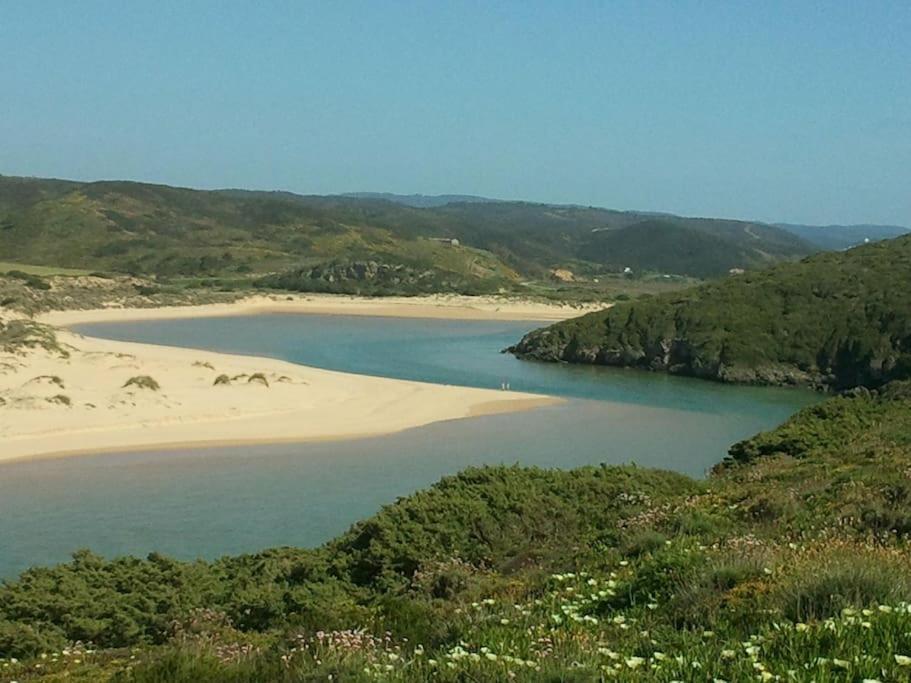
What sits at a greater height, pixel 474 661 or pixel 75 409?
pixel 474 661

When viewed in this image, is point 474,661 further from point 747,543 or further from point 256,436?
point 256,436

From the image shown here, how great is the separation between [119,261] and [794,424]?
88.7m

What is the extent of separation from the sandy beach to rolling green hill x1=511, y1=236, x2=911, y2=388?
1381 cm

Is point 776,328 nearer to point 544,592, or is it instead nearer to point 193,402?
point 193,402

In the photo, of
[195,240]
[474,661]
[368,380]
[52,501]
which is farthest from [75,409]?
[195,240]

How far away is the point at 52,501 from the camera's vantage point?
1786 centimetres

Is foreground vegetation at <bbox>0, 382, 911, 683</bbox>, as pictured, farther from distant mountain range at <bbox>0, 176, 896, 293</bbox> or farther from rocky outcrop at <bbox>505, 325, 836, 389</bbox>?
distant mountain range at <bbox>0, 176, 896, 293</bbox>

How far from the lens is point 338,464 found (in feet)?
72.4

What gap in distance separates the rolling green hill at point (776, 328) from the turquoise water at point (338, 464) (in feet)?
8.74

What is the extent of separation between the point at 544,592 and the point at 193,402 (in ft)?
69.8

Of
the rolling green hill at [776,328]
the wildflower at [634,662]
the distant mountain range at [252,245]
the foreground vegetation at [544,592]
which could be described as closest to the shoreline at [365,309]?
the distant mountain range at [252,245]

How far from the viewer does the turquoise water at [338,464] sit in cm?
1609

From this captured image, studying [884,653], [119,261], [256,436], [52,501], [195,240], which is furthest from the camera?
[195,240]

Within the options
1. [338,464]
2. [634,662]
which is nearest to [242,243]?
[338,464]
